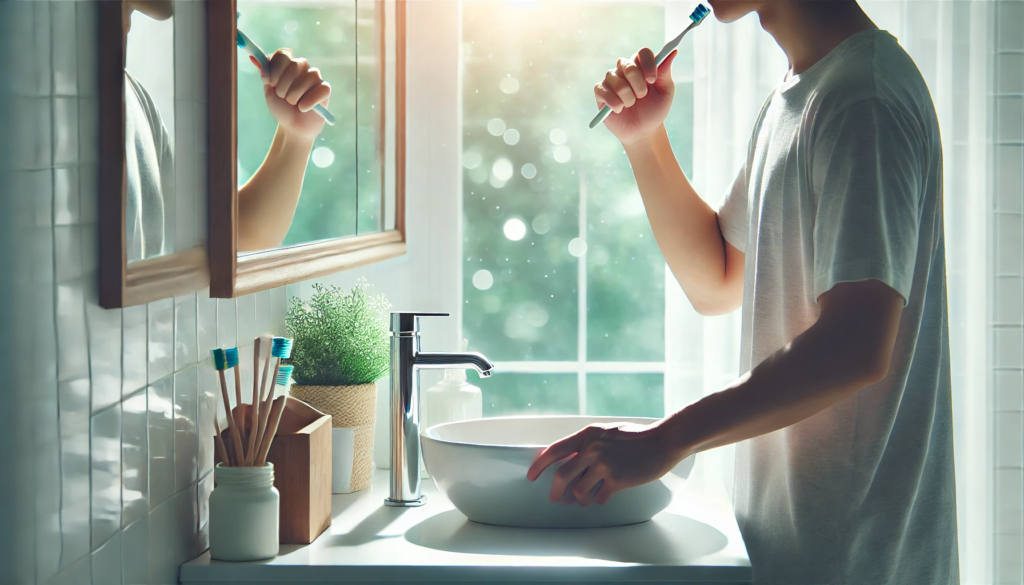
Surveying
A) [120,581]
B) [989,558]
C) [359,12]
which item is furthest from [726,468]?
[120,581]

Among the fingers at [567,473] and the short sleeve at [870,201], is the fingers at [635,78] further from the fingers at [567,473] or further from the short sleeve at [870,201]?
the fingers at [567,473]

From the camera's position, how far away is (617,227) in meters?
2.21

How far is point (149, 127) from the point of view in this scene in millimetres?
738

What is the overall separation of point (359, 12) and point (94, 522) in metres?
0.94

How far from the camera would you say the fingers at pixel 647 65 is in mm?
1283

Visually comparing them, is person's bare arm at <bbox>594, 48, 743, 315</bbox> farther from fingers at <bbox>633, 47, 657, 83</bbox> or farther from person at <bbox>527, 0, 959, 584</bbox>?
person at <bbox>527, 0, 959, 584</bbox>

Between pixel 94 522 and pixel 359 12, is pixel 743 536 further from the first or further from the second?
pixel 359 12

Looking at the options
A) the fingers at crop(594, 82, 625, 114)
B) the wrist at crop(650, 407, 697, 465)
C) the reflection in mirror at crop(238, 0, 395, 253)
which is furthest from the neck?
the reflection in mirror at crop(238, 0, 395, 253)

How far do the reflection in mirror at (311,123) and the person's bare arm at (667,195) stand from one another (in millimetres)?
404

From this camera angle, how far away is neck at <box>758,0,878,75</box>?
1.04 metres

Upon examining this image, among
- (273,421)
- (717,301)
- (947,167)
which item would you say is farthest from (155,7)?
(947,167)

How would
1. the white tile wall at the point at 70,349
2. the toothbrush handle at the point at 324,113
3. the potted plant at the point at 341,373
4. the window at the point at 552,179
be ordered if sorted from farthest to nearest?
1. the window at the point at 552,179
2. the potted plant at the point at 341,373
3. the toothbrush handle at the point at 324,113
4. the white tile wall at the point at 70,349

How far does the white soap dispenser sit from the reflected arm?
0.48 metres

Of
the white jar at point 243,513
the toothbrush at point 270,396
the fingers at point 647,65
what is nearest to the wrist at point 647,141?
the fingers at point 647,65
